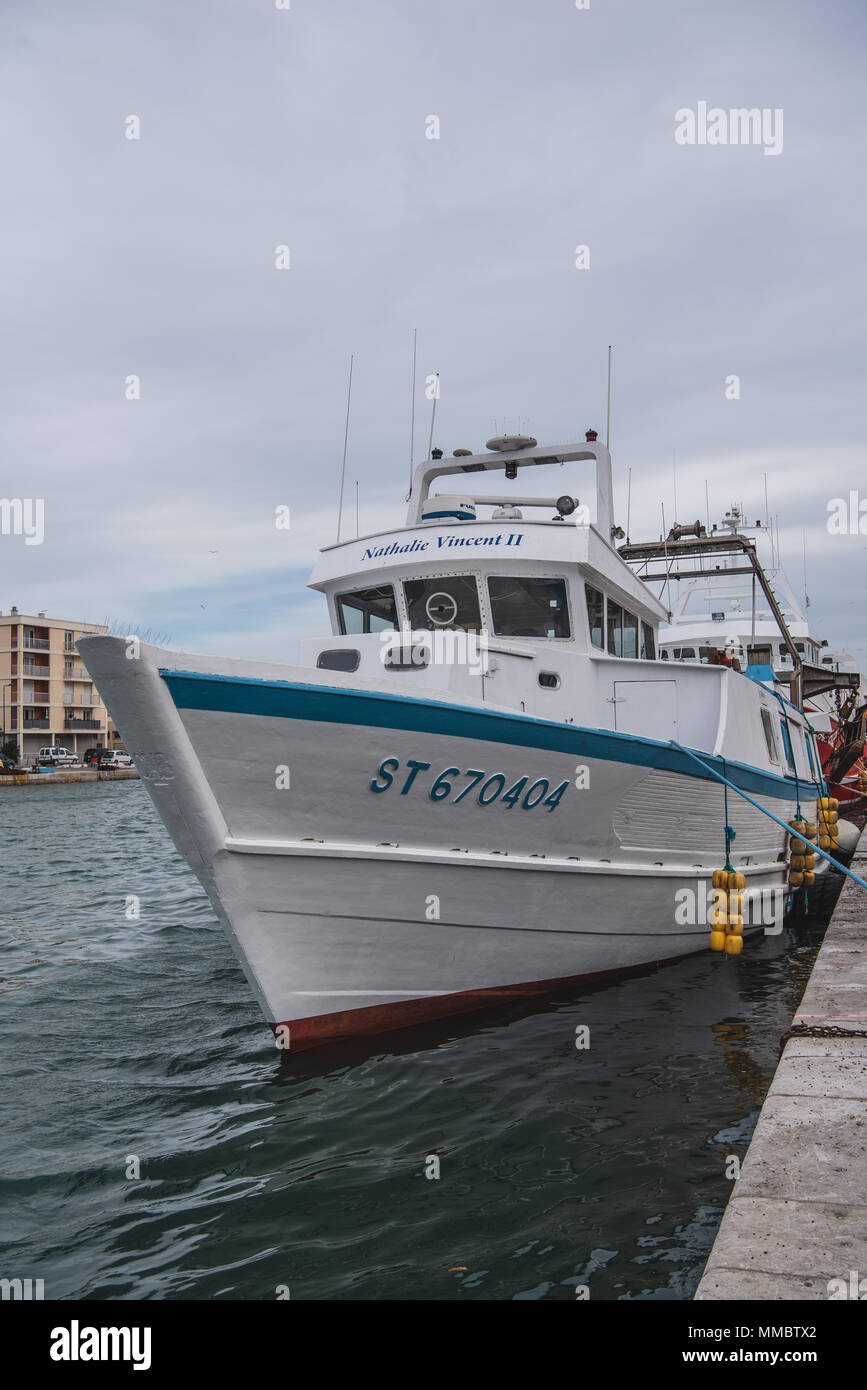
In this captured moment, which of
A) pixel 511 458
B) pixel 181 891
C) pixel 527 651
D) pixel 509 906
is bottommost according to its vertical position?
pixel 181 891

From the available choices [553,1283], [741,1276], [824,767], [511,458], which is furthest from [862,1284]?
[824,767]

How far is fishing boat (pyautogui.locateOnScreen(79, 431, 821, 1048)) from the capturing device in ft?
18.7

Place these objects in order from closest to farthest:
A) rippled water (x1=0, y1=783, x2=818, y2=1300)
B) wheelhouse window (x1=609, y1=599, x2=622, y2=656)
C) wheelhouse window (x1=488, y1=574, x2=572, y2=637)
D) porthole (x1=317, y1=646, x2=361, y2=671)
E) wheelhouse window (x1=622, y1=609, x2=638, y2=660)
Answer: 1. rippled water (x1=0, y1=783, x2=818, y2=1300)
2. porthole (x1=317, y1=646, x2=361, y2=671)
3. wheelhouse window (x1=488, y1=574, x2=572, y2=637)
4. wheelhouse window (x1=609, y1=599, x2=622, y2=656)
5. wheelhouse window (x1=622, y1=609, x2=638, y2=660)

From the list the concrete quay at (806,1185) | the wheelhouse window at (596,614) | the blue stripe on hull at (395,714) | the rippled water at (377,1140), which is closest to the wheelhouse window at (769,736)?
the wheelhouse window at (596,614)

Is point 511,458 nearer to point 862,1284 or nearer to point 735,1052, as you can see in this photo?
point 735,1052

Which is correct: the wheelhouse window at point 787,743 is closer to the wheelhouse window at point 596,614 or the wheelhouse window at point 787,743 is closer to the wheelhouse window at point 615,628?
the wheelhouse window at point 615,628

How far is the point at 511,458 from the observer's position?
32.6 feet

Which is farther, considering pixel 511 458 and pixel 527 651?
pixel 511 458

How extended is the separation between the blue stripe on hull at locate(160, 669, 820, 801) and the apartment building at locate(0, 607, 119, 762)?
254ft

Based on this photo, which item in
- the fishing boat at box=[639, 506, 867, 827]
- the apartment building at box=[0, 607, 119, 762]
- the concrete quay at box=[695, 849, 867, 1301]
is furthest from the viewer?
the apartment building at box=[0, 607, 119, 762]

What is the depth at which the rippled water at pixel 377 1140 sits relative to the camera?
13.4 ft

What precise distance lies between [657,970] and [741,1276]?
5.76 metres

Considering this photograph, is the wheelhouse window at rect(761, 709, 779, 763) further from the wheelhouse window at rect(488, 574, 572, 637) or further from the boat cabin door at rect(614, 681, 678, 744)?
the wheelhouse window at rect(488, 574, 572, 637)

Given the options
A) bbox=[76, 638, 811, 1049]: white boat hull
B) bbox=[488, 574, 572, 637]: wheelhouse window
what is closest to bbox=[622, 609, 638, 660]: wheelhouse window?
bbox=[488, 574, 572, 637]: wheelhouse window
